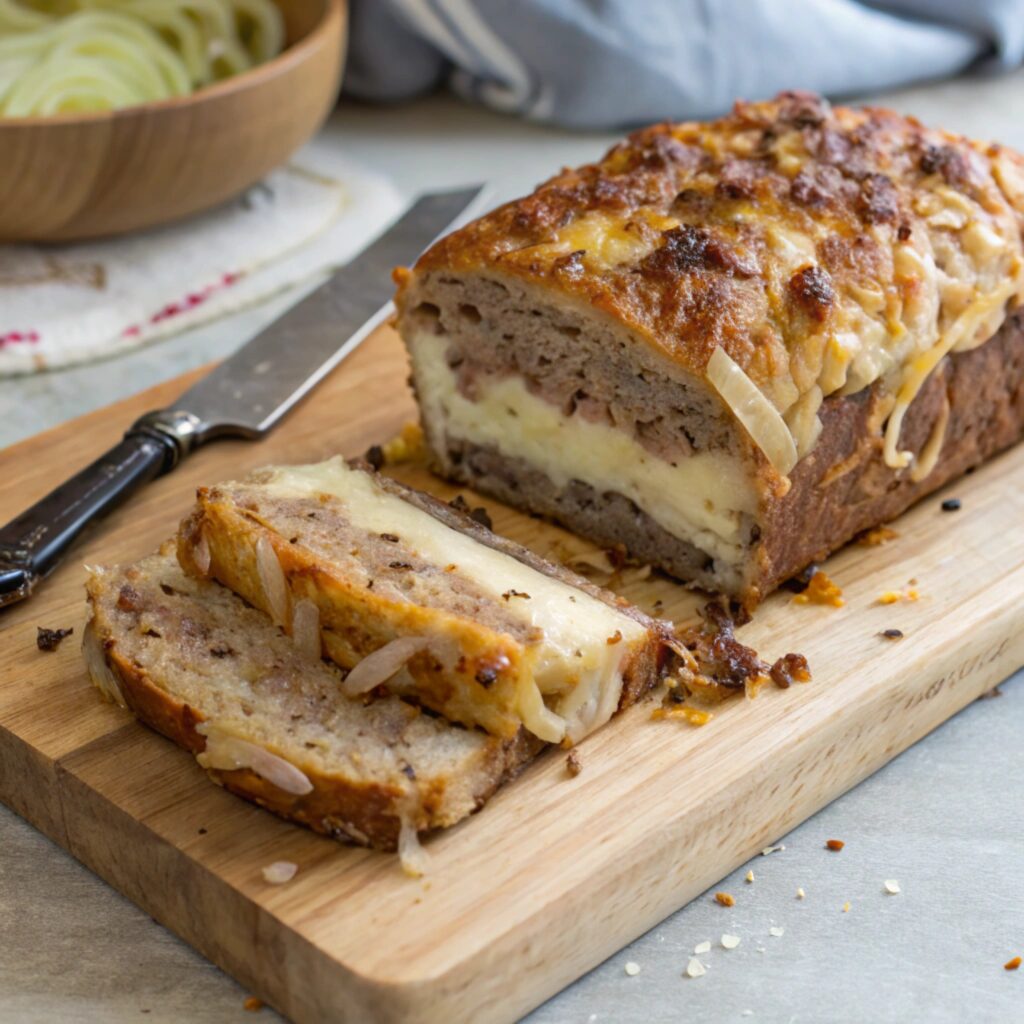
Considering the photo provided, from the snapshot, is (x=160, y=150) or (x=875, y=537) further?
(x=160, y=150)

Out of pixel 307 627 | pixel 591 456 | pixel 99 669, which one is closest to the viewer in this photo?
pixel 307 627

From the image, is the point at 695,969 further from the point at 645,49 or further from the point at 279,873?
the point at 645,49

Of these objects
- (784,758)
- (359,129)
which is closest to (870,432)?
(784,758)

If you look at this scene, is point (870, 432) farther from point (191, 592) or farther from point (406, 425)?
point (191, 592)

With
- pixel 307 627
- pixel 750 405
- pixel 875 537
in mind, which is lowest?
pixel 875 537

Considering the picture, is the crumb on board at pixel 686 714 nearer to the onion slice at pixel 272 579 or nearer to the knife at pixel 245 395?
the onion slice at pixel 272 579

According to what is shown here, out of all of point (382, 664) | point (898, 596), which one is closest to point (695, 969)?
point (382, 664)

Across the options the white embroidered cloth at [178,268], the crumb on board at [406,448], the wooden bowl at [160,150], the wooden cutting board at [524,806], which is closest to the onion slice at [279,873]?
the wooden cutting board at [524,806]

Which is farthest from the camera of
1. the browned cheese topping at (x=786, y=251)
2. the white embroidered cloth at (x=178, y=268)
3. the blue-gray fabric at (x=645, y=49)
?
the blue-gray fabric at (x=645, y=49)
